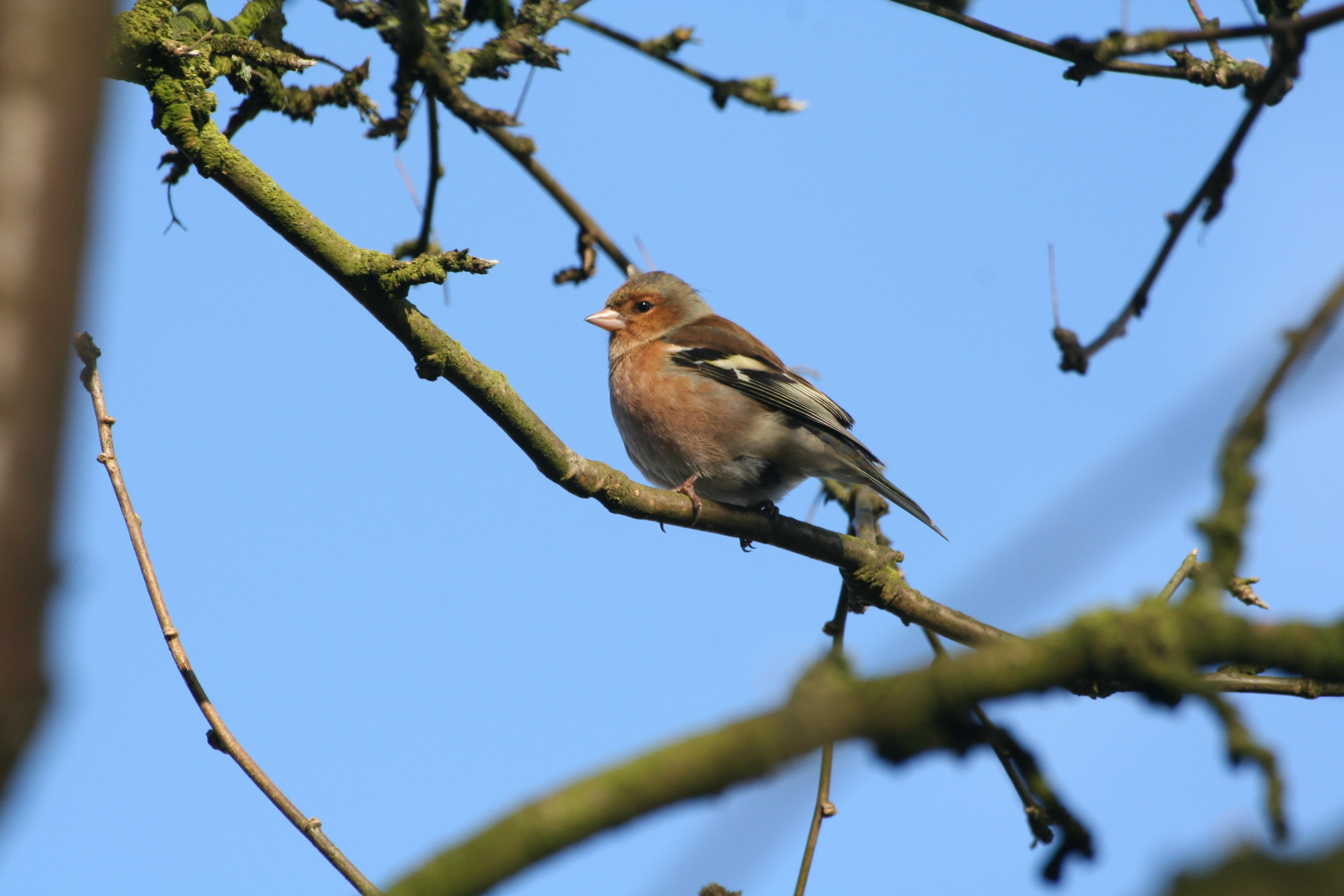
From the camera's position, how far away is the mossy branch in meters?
1.69

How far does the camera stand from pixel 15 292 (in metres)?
0.99

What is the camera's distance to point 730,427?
7137 mm

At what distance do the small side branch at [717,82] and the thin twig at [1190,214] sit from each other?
1.66 meters

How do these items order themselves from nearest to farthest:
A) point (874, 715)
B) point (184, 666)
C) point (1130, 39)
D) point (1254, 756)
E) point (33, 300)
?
point (33, 300)
point (874, 715)
point (1254, 756)
point (1130, 39)
point (184, 666)

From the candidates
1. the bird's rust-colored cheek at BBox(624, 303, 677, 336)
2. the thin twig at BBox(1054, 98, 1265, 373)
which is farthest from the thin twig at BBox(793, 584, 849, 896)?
the bird's rust-colored cheek at BBox(624, 303, 677, 336)

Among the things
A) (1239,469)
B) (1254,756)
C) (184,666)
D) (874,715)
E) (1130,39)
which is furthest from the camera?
(184,666)

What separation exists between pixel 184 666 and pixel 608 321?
5386mm

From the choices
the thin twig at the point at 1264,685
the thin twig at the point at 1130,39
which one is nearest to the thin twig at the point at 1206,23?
the thin twig at the point at 1130,39

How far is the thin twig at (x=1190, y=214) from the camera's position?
2836 mm

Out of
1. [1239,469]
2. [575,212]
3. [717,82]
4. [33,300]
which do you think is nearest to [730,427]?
[575,212]

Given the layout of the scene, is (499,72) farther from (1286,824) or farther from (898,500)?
(1286,824)

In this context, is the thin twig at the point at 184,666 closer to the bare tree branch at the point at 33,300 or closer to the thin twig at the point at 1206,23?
the bare tree branch at the point at 33,300

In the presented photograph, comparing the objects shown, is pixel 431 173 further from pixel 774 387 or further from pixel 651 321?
pixel 651 321

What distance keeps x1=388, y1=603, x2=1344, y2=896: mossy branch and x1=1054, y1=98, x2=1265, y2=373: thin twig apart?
1401mm
